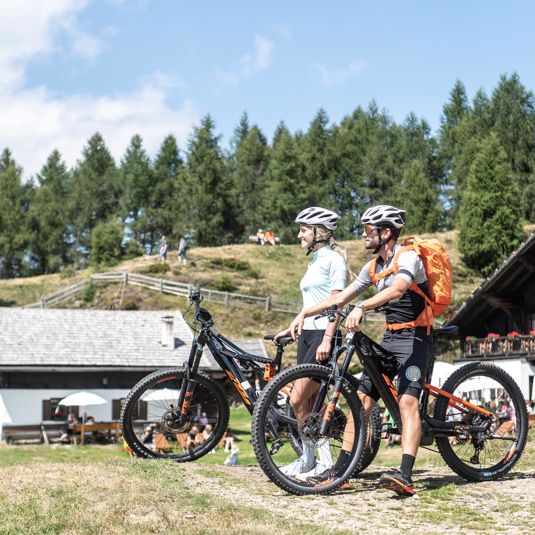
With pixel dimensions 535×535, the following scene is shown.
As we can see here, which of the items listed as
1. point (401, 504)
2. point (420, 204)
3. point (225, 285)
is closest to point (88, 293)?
point (225, 285)

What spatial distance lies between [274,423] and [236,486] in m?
0.77

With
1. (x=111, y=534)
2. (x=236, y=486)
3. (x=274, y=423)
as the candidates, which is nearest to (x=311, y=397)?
(x=274, y=423)

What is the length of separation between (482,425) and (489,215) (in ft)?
188

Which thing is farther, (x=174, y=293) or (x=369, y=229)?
(x=174, y=293)

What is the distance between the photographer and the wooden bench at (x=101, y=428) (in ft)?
110

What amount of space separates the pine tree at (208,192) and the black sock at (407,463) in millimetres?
72495

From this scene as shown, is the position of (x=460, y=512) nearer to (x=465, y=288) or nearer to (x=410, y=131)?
(x=465, y=288)

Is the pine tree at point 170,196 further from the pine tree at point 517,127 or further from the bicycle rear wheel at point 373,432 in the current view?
the bicycle rear wheel at point 373,432

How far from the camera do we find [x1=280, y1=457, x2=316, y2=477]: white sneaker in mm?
6539

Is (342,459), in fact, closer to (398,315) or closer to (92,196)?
(398,315)

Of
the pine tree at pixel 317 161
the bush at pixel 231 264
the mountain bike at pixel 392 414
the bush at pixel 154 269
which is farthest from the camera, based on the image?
the pine tree at pixel 317 161

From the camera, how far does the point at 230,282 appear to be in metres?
60.3

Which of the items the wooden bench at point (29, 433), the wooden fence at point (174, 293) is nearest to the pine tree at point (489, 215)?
the wooden fence at point (174, 293)

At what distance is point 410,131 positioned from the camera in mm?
80125
